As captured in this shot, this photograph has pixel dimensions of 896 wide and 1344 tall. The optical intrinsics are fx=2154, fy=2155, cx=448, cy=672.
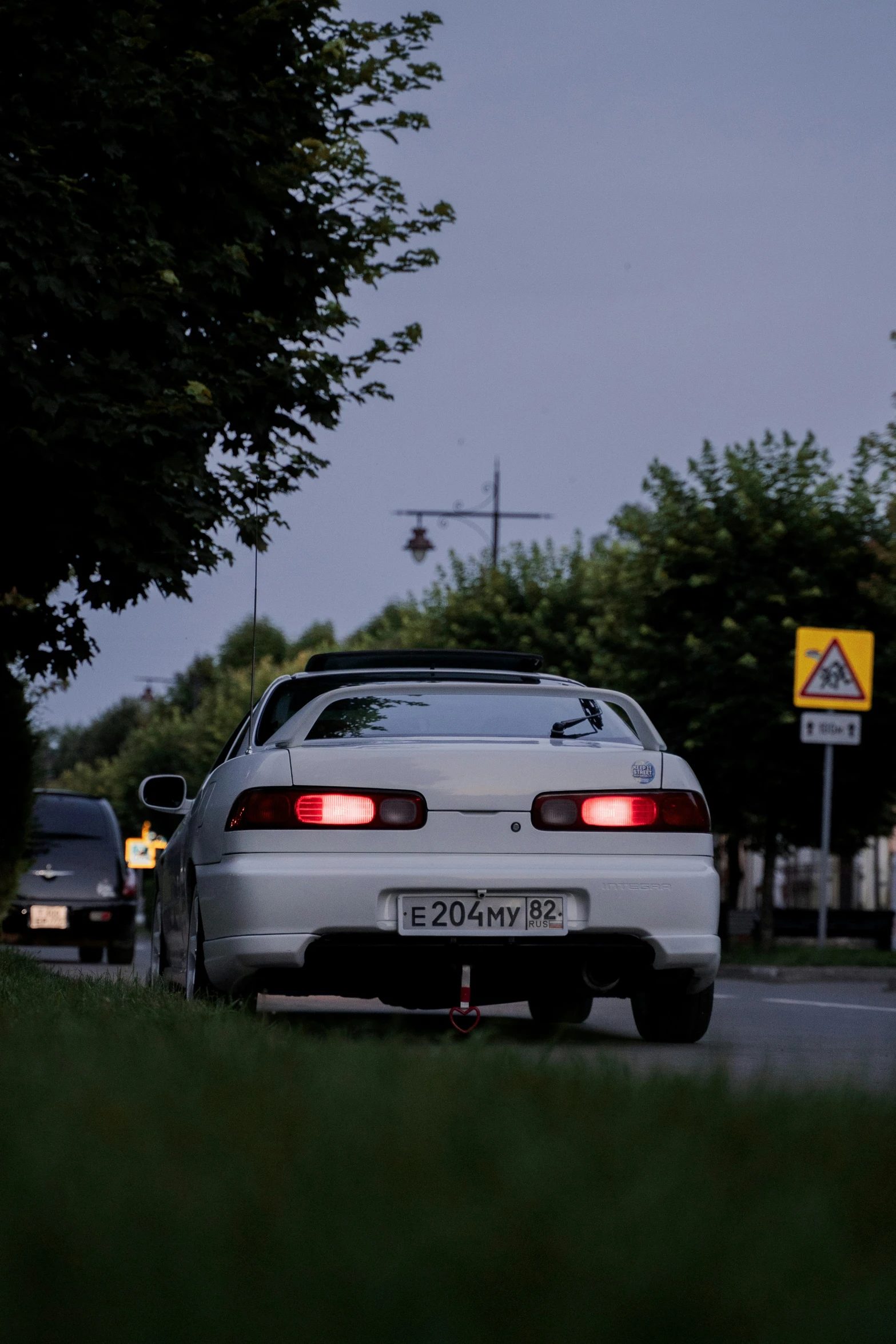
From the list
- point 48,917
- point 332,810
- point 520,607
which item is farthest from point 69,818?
point 520,607

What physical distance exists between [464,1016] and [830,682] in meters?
15.8

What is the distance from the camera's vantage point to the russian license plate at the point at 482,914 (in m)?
7.70

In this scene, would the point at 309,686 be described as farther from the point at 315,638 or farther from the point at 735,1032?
→ the point at 315,638

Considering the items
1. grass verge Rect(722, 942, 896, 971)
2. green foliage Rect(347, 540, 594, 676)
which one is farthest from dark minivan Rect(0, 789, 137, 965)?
Answer: green foliage Rect(347, 540, 594, 676)

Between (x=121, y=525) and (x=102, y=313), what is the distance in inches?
53.9

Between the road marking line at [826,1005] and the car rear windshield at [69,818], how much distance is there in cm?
956

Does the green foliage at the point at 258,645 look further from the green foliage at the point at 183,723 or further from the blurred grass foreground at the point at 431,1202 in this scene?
the blurred grass foreground at the point at 431,1202

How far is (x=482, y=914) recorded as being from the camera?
25.4ft

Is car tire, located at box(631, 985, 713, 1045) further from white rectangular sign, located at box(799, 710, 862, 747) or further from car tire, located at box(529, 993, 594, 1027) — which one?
white rectangular sign, located at box(799, 710, 862, 747)

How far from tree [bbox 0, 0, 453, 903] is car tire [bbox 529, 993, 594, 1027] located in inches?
174

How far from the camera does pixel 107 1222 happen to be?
9.38ft

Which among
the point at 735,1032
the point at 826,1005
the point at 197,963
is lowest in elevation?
the point at 826,1005

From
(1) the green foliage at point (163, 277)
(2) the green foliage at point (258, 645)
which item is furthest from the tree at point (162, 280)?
(2) the green foliage at point (258, 645)

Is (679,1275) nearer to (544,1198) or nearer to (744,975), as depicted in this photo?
(544,1198)
